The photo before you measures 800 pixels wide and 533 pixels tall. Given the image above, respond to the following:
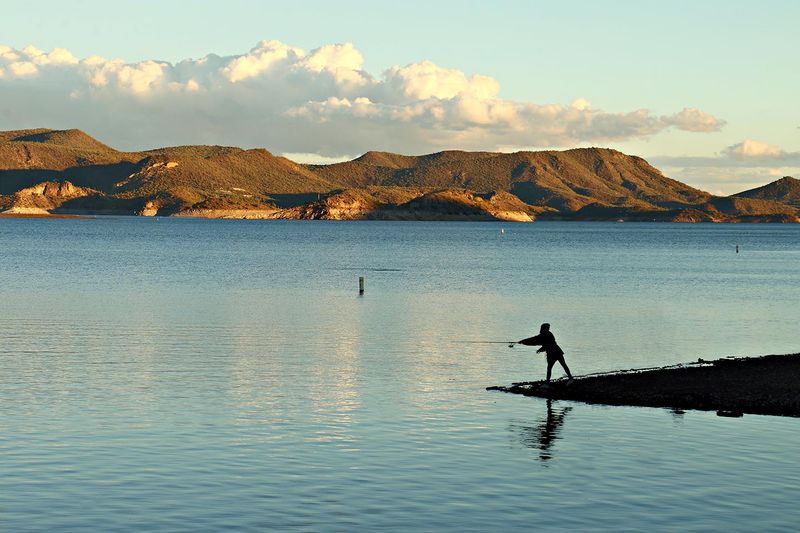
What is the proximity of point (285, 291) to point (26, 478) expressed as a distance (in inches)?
2301

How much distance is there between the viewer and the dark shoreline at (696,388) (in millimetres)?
31625

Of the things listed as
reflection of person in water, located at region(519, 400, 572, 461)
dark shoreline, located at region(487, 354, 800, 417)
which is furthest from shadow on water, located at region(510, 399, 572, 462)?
dark shoreline, located at region(487, 354, 800, 417)

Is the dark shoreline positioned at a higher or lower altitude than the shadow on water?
higher

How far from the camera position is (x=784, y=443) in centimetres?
2661

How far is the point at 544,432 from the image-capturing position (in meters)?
28.0

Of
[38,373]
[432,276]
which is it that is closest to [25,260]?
[432,276]

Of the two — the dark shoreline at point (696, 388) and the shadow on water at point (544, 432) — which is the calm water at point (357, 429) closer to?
the shadow on water at point (544, 432)

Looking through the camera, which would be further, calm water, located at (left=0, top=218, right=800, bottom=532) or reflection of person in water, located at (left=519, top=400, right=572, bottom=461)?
reflection of person in water, located at (left=519, top=400, right=572, bottom=461)

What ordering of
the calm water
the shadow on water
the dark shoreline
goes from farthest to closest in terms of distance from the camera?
the dark shoreline < the shadow on water < the calm water

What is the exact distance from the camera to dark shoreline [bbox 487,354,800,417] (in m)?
31.6

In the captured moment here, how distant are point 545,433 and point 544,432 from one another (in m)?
0.13

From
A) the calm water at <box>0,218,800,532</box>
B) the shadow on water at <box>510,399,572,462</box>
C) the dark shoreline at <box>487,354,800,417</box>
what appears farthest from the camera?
the dark shoreline at <box>487,354,800,417</box>

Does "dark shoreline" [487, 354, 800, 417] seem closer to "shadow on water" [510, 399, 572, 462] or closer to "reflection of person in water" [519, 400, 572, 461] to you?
"reflection of person in water" [519, 400, 572, 461]

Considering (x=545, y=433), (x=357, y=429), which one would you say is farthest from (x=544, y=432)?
(x=357, y=429)
